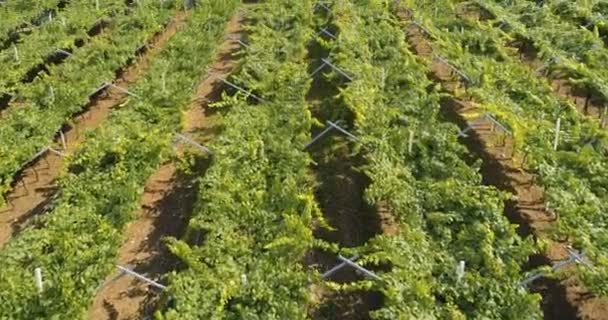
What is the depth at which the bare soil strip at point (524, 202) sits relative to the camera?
10211 mm

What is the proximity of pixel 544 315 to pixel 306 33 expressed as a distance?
9.75 meters

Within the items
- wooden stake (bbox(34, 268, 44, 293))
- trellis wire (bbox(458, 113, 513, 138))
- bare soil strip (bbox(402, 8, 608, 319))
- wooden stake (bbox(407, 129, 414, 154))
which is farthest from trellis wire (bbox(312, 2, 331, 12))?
wooden stake (bbox(34, 268, 44, 293))

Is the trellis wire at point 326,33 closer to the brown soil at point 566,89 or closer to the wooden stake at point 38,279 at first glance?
the brown soil at point 566,89

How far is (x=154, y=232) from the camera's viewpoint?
39.7ft

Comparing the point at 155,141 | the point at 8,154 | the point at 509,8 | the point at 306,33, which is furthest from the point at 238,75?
the point at 509,8

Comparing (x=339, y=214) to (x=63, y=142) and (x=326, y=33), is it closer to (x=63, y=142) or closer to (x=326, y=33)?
(x=63, y=142)

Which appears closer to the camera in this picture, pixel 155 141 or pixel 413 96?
pixel 155 141

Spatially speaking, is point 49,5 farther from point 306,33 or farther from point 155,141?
point 155,141

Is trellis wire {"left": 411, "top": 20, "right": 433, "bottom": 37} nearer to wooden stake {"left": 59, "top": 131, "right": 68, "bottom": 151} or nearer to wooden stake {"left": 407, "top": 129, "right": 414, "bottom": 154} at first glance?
wooden stake {"left": 407, "top": 129, "right": 414, "bottom": 154}

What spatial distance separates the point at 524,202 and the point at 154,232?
6.68 meters

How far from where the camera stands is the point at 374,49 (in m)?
16.3

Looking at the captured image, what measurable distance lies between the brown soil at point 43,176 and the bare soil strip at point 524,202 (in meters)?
8.08

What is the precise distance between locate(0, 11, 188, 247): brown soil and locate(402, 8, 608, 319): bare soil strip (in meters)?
8.08

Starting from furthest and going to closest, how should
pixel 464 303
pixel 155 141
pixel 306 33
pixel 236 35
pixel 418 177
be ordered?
pixel 236 35 → pixel 306 33 → pixel 155 141 → pixel 418 177 → pixel 464 303
